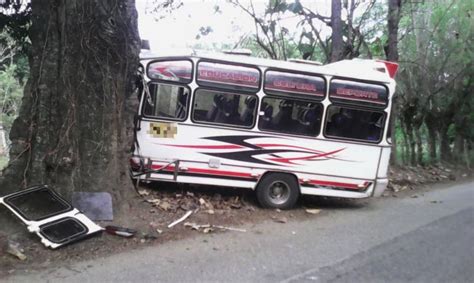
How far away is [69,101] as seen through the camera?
7.17m

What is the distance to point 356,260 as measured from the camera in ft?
21.4

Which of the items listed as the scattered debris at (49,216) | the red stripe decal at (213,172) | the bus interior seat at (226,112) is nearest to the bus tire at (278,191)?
the red stripe decal at (213,172)

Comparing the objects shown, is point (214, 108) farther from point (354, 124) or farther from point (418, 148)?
point (418, 148)

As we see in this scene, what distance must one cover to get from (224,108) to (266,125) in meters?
0.84

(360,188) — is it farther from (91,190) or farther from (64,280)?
(64,280)

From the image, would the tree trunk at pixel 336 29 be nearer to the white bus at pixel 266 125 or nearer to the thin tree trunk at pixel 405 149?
the white bus at pixel 266 125

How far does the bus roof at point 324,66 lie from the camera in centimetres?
887

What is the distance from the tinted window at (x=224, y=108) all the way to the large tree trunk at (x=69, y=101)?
5.89 ft

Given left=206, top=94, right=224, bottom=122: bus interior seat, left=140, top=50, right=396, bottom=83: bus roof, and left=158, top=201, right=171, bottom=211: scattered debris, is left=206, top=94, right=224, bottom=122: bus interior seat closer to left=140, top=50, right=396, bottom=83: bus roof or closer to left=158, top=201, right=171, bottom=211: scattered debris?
left=140, top=50, right=396, bottom=83: bus roof

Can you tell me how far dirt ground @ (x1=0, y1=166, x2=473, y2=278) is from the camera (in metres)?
6.07

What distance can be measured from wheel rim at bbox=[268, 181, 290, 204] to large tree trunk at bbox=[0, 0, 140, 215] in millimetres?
3069

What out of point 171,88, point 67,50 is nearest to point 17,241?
point 67,50

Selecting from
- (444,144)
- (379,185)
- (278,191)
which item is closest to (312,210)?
(278,191)

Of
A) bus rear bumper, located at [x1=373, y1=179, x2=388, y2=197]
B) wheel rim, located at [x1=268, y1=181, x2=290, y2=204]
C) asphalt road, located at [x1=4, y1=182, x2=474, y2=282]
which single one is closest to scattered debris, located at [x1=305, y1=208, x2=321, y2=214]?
asphalt road, located at [x1=4, y1=182, x2=474, y2=282]
